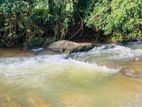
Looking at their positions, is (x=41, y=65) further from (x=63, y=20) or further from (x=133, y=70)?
(x=63, y=20)

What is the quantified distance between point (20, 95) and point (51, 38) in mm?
5221

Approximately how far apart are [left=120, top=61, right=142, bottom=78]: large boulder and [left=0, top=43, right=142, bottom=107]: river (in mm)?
182

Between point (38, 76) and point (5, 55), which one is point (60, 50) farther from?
point (38, 76)

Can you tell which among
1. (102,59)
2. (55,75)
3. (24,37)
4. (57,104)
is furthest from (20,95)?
(24,37)

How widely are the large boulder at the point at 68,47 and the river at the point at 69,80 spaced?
0.22 meters

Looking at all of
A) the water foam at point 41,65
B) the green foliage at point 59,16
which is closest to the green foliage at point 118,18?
the green foliage at point 59,16

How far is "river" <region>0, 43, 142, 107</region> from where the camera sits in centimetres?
720

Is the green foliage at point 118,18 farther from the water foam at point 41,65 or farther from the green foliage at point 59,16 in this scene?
the water foam at point 41,65

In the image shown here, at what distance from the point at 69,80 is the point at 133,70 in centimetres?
169

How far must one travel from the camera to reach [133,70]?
Result: 8.98 m

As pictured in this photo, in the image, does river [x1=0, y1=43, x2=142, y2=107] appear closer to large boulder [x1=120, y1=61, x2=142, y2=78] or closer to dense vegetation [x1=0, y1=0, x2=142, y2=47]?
large boulder [x1=120, y1=61, x2=142, y2=78]

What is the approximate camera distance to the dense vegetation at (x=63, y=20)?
38.9 ft

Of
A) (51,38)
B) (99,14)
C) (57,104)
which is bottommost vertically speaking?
(57,104)

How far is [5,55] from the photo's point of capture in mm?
11211
